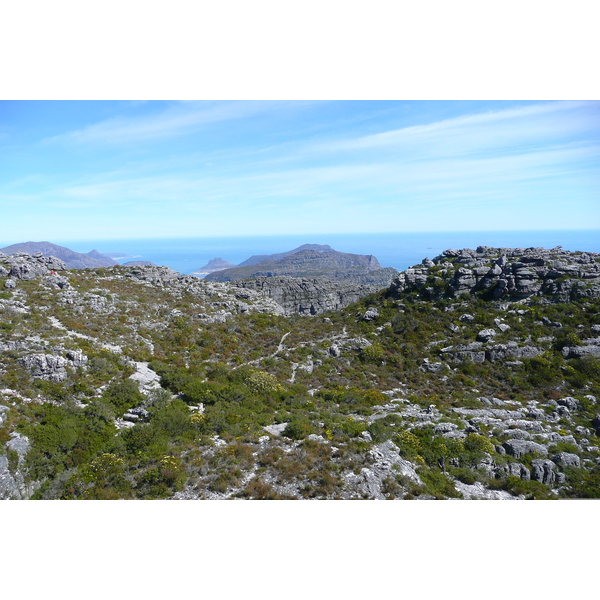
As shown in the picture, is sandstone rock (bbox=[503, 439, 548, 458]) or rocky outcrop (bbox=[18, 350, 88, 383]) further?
rocky outcrop (bbox=[18, 350, 88, 383])

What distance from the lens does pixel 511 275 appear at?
126 feet

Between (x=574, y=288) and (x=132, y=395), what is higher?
(x=574, y=288)

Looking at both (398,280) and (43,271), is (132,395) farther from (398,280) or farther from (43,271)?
(398,280)

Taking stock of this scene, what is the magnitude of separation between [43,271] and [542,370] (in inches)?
2272

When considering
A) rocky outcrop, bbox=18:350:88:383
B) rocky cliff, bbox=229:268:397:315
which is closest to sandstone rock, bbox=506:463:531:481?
rocky outcrop, bbox=18:350:88:383

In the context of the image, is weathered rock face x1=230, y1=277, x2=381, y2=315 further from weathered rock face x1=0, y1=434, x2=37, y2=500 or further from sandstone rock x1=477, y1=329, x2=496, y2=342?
weathered rock face x1=0, y1=434, x2=37, y2=500

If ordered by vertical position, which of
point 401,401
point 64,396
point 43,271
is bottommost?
point 401,401

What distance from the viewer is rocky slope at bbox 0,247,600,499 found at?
1345cm

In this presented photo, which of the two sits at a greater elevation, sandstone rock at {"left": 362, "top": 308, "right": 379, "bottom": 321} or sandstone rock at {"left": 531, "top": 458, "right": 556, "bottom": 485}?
sandstone rock at {"left": 362, "top": 308, "right": 379, "bottom": 321}

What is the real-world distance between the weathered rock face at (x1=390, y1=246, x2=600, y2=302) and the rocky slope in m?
0.23

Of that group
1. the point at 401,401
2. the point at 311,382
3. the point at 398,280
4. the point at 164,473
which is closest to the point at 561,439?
the point at 401,401

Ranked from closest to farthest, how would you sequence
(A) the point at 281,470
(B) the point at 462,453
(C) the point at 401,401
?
(A) the point at 281,470
(B) the point at 462,453
(C) the point at 401,401

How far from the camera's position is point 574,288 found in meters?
34.8

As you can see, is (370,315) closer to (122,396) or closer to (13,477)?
(122,396)
